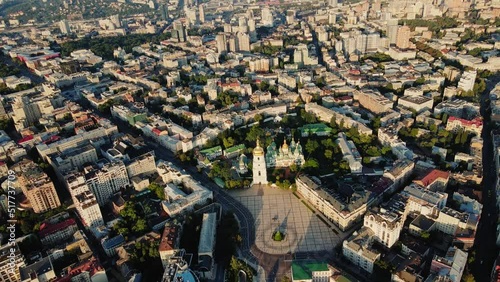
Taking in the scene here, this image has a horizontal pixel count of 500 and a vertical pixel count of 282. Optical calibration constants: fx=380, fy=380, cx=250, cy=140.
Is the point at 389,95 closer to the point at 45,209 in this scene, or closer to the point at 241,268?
the point at 241,268

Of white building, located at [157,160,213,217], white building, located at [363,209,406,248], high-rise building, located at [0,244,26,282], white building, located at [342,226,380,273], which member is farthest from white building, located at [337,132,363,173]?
high-rise building, located at [0,244,26,282]

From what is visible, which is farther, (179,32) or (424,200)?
(179,32)

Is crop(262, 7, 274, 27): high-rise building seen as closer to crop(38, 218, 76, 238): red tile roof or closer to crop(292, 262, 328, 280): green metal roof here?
crop(38, 218, 76, 238): red tile roof

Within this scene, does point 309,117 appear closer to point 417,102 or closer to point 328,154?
point 328,154

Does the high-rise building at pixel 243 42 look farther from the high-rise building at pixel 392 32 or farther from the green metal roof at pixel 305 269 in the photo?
the green metal roof at pixel 305 269

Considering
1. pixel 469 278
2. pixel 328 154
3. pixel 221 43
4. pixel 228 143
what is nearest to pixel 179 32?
pixel 221 43

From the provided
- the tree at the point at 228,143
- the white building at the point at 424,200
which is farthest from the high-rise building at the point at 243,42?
the white building at the point at 424,200
